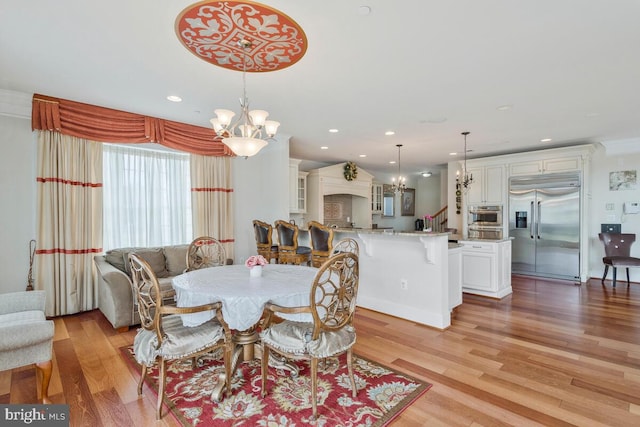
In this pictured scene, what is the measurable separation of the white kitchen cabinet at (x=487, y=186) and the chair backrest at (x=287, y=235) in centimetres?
457

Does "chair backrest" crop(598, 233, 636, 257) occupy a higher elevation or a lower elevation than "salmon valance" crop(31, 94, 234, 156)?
lower

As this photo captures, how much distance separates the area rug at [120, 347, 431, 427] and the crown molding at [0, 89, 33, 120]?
3.06 metres

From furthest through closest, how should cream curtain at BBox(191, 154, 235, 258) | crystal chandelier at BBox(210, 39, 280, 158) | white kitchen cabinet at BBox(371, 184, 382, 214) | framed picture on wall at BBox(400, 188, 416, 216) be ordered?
framed picture on wall at BBox(400, 188, 416, 216) < white kitchen cabinet at BBox(371, 184, 382, 214) < cream curtain at BBox(191, 154, 235, 258) < crystal chandelier at BBox(210, 39, 280, 158)

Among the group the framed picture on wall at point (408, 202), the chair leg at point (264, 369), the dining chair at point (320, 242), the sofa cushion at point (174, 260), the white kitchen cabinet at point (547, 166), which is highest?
the white kitchen cabinet at point (547, 166)

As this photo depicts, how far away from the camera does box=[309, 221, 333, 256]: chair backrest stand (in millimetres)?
3790

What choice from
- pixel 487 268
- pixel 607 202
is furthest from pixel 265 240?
pixel 607 202

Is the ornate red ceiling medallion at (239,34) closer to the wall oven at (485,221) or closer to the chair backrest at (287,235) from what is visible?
the chair backrest at (287,235)

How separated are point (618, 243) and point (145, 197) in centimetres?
773

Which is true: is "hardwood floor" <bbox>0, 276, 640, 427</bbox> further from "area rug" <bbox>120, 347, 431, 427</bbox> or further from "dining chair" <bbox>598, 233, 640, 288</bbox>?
"dining chair" <bbox>598, 233, 640, 288</bbox>

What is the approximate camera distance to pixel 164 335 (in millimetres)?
1989

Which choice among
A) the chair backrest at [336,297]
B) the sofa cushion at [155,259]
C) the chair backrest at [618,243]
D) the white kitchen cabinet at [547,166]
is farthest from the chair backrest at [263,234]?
the chair backrest at [618,243]

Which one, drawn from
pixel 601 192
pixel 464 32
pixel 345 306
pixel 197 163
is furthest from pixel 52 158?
pixel 601 192

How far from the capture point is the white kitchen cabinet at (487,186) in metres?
6.45

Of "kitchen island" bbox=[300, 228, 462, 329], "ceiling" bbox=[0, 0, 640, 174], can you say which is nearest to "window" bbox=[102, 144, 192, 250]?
"ceiling" bbox=[0, 0, 640, 174]
